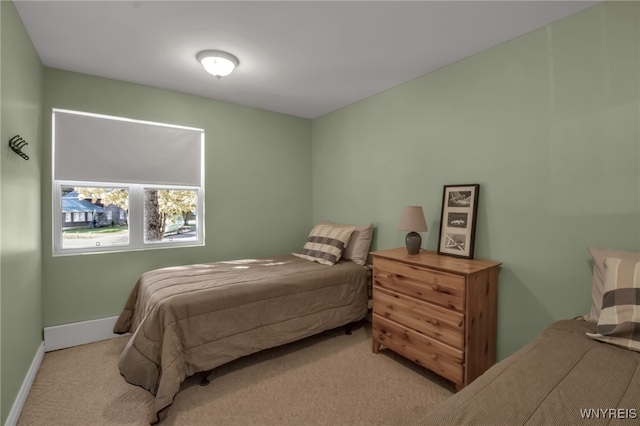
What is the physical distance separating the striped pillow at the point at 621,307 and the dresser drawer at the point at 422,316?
2.30 ft

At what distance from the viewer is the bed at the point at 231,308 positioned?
1882mm

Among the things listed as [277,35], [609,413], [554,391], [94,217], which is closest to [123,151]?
[94,217]

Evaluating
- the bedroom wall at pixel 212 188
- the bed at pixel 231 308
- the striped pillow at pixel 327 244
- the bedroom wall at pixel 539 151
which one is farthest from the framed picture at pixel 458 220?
the bedroom wall at pixel 212 188

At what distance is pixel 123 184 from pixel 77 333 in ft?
4.79

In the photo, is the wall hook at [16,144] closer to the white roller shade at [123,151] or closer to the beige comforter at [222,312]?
the white roller shade at [123,151]

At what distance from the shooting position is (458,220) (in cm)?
242

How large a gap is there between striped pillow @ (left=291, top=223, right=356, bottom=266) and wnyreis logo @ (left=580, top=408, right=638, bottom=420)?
87.4 inches

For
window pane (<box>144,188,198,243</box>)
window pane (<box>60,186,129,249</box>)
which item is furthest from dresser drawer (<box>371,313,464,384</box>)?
window pane (<box>60,186,129,249</box>)

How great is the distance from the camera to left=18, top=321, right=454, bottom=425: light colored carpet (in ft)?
5.88

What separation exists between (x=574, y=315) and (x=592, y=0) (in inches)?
76.8

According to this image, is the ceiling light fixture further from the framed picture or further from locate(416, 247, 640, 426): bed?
locate(416, 247, 640, 426): bed

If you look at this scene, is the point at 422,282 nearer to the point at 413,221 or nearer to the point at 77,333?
the point at 413,221

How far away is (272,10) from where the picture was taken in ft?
6.09

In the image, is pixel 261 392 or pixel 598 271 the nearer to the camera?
pixel 598 271
